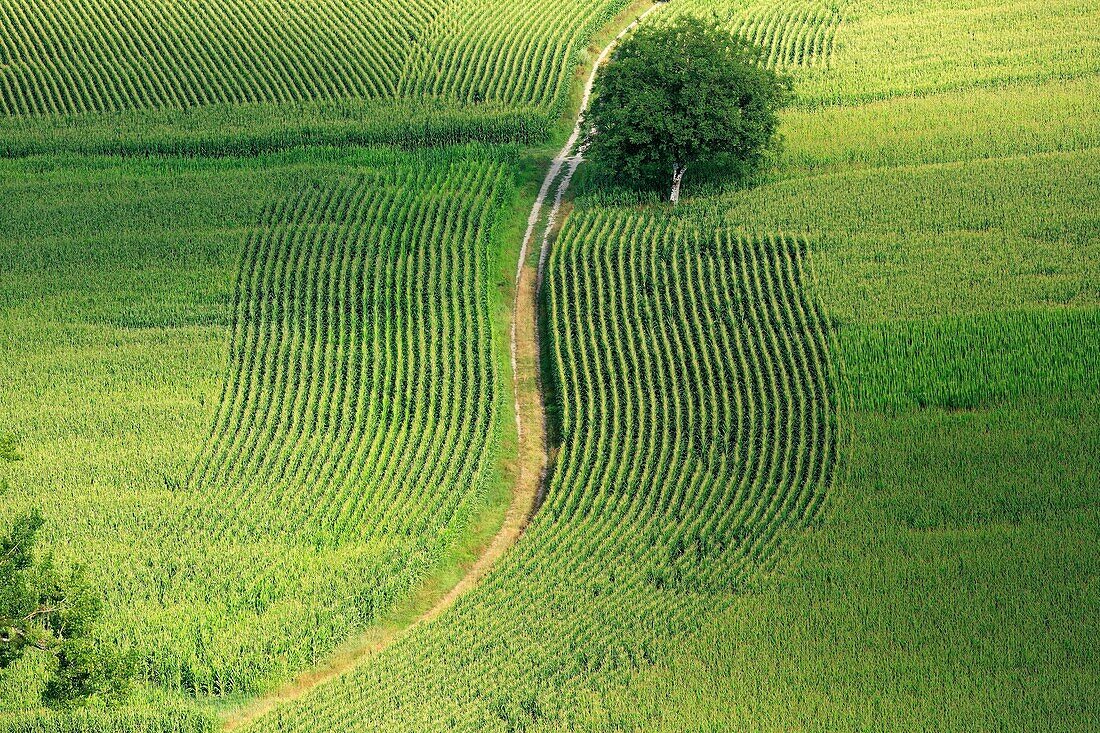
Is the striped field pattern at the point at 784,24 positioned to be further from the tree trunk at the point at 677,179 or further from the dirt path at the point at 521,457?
the tree trunk at the point at 677,179

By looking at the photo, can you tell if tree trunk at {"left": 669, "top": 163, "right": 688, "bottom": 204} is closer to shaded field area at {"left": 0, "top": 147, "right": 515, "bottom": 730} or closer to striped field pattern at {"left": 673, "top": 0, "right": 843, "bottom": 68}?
shaded field area at {"left": 0, "top": 147, "right": 515, "bottom": 730}

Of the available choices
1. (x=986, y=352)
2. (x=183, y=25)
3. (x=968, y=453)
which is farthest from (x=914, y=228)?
(x=183, y=25)

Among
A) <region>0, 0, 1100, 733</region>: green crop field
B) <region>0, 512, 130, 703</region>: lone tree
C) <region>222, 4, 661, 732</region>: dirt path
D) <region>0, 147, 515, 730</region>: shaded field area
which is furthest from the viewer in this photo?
<region>0, 147, 515, 730</region>: shaded field area

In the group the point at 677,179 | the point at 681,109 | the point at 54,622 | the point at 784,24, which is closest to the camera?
the point at 54,622

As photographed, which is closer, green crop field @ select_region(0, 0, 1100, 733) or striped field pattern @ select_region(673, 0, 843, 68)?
green crop field @ select_region(0, 0, 1100, 733)

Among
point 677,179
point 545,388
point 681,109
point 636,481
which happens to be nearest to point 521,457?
point 545,388

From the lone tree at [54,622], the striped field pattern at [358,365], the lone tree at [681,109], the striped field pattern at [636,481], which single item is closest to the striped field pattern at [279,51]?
the lone tree at [681,109]

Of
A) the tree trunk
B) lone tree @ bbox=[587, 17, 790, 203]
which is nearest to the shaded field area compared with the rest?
lone tree @ bbox=[587, 17, 790, 203]

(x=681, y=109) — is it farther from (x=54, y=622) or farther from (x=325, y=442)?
(x=54, y=622)
